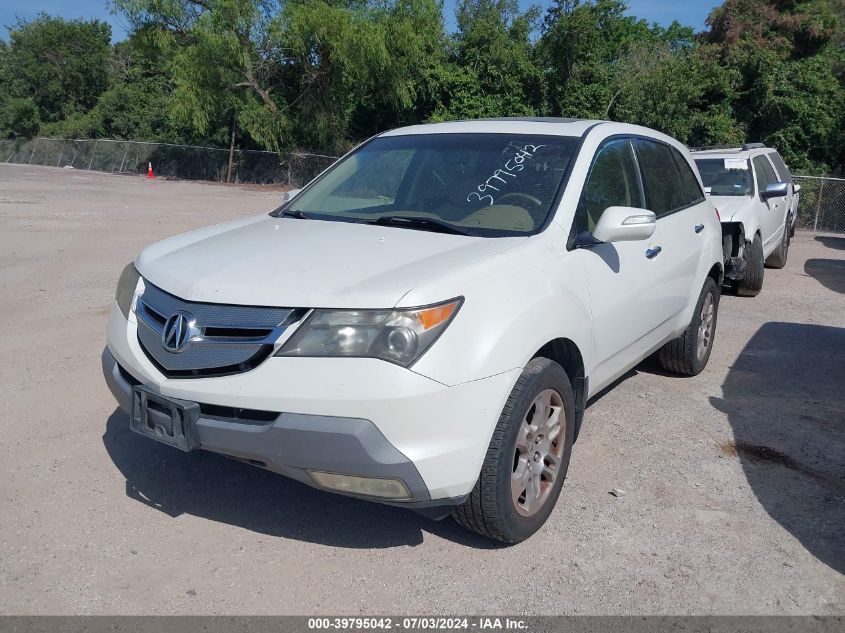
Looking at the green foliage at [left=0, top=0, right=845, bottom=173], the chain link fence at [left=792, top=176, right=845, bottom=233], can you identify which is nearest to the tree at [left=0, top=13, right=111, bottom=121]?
the green foliage at [left=0, top=0, right=845, bottom=173]

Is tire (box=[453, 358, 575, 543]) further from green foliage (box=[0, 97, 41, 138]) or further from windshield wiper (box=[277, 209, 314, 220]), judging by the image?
green foliage (box=[0, 97, 41, 138])

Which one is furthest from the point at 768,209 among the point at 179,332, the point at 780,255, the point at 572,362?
the point at 179,332

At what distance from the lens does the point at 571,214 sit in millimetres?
3951

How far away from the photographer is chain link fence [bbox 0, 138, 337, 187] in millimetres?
32594

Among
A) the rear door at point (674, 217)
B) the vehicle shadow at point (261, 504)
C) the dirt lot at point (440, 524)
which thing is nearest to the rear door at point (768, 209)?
the dirt lot at point (440, 524)

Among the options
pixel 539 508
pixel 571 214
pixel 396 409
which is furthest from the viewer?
pixel 571 214

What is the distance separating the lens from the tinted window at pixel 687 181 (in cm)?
574

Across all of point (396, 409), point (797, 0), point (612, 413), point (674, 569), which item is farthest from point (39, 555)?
point (797, 0)

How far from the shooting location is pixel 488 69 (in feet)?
99.2

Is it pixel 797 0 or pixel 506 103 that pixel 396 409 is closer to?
pixel 506 103

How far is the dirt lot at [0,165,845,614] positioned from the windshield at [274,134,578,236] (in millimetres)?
1459

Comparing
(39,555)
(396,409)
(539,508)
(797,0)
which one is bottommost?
(39,555)

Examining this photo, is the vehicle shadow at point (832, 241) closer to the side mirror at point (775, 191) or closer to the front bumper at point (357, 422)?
the side mirror at point (775, 191)

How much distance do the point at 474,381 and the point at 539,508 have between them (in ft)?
3.05
